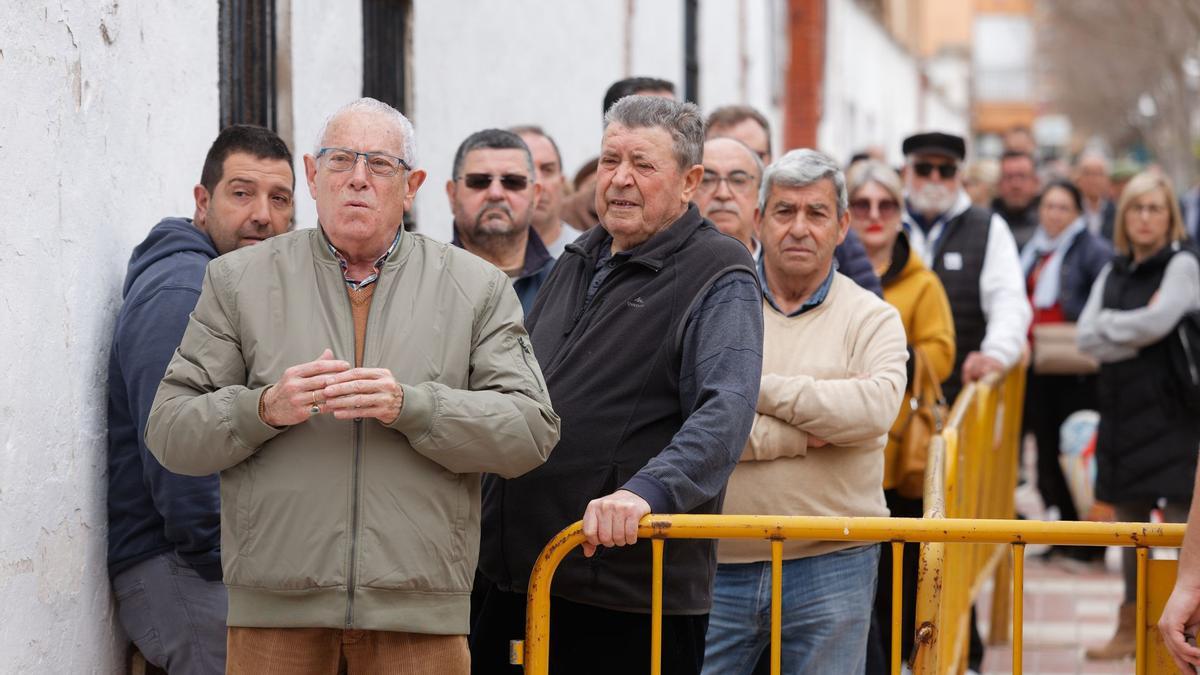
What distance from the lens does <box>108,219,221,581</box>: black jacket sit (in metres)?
3.86

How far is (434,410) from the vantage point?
3.24 meters

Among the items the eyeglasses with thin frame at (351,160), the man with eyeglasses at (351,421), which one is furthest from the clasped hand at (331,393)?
the eyeglasses with thin frame at (351,160)

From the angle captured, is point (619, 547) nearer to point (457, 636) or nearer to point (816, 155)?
point (457, 636)

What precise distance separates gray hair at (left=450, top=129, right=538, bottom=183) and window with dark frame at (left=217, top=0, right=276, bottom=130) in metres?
0.79

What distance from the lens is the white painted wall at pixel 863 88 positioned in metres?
21.7

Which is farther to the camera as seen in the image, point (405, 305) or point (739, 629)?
point (739, 629)

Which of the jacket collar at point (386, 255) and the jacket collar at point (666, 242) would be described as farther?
the jacket collar at point (666, 242)

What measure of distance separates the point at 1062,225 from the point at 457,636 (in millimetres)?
7420

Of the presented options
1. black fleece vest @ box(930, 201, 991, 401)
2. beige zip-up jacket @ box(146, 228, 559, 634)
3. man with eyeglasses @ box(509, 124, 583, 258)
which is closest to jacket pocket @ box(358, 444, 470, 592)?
beige zip-up jacket @ box(146, 228, 559, 634)

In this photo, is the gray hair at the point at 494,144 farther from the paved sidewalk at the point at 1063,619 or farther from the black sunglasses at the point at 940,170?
the paved sidewalk at the point at 1063,619

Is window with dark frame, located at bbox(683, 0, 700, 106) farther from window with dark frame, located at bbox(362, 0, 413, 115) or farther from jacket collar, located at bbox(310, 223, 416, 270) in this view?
jacket collar, located at bbox(310, 223, 416, 270)

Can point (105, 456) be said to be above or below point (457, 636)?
above

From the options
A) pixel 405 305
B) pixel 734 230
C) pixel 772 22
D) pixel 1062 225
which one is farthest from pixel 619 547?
pixel 772 22

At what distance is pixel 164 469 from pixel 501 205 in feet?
6.39
